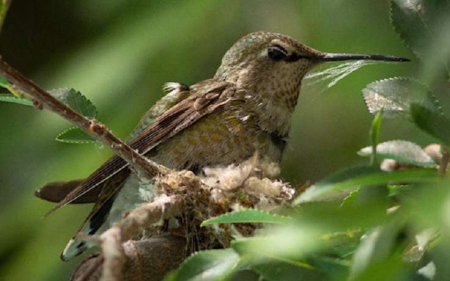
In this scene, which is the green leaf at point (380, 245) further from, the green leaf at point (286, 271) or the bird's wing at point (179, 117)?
the bird's wing at point (179, 117)

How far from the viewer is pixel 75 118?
171 centimetres

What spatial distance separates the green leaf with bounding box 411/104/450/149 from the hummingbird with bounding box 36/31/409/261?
123cm

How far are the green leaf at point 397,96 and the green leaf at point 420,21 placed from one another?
74mm

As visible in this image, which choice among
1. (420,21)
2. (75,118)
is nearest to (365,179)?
(420,21)

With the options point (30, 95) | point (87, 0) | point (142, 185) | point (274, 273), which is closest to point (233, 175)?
point (142, 185)

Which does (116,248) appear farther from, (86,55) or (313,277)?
(86,55)

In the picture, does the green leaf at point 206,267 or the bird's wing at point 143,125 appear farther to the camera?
the bird's wing at point 143,125

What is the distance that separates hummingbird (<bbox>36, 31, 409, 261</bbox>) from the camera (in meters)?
2.63

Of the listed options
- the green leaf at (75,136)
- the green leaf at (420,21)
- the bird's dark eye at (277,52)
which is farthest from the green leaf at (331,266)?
the bird's dark eye at (277,52)

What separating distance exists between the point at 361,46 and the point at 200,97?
2.26 feet

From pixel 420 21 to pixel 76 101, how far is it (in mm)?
708

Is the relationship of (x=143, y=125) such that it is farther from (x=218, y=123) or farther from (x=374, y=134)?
(x=374, y=134)

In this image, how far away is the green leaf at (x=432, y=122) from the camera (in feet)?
4.05

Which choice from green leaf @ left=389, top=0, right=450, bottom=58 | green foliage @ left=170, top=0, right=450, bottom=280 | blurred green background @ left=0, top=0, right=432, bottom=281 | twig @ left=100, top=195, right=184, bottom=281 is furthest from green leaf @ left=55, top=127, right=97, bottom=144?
blurred green background @ left=0, top=0, right=432, bottom=281
